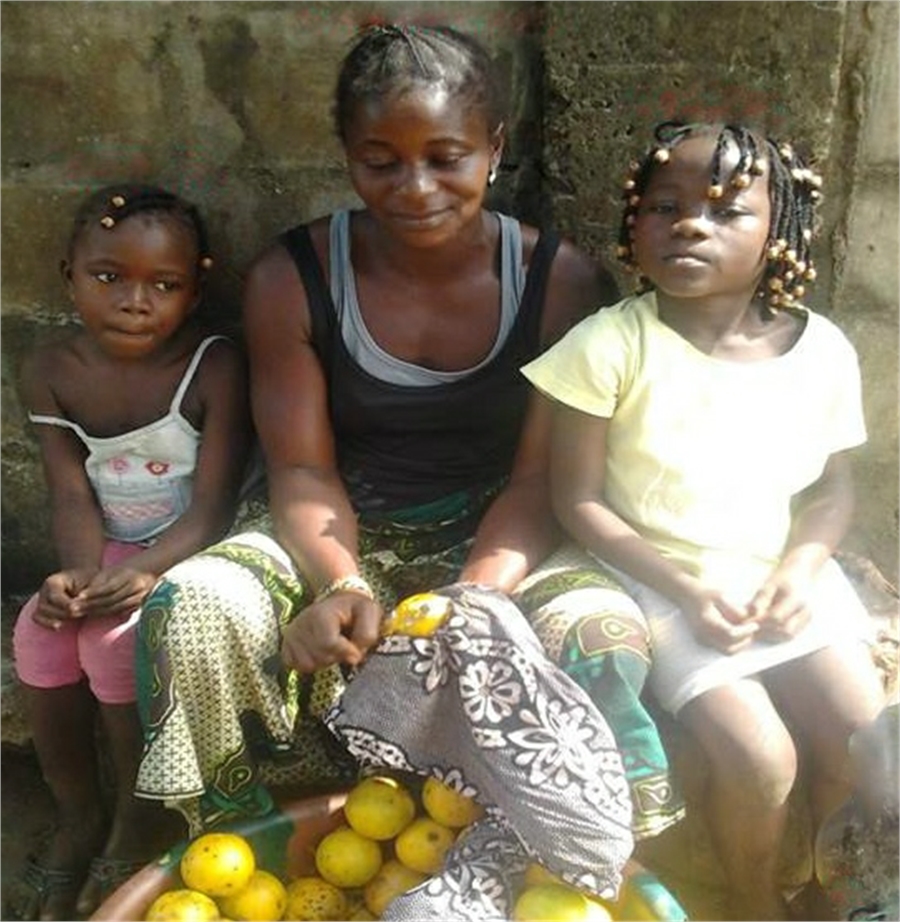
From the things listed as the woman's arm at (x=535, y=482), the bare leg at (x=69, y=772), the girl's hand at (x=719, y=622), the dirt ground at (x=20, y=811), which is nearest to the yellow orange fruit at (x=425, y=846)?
the woman's arm at (x=535, y=482)

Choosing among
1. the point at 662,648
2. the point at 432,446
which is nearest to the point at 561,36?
the point at 432,446

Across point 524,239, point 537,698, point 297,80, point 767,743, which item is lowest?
point 767,743

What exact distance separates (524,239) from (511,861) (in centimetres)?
124

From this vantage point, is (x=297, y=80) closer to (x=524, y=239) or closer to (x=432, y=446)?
(x=524, y=239)

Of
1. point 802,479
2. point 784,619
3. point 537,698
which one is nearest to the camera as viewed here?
point 537,698

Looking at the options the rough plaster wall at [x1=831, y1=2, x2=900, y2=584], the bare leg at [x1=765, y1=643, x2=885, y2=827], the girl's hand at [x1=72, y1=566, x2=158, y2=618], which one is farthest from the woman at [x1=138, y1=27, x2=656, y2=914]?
the rough plaster wall at [x1=831, y1=2, x2=900, y2=584]

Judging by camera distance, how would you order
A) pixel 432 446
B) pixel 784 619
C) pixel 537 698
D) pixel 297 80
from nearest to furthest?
pixel 537 698 → pixel 784 619 → pixel 432 446 → pixel 297 80

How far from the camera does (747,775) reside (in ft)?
7.39

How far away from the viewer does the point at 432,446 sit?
2734 millimetres

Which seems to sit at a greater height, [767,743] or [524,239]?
[524,239]

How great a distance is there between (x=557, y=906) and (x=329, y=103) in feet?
5.74

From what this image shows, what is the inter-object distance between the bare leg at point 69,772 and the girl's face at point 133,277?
2.42 feet

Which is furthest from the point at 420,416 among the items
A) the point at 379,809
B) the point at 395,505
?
the point at 379,809

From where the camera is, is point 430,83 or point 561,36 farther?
point 561,36
